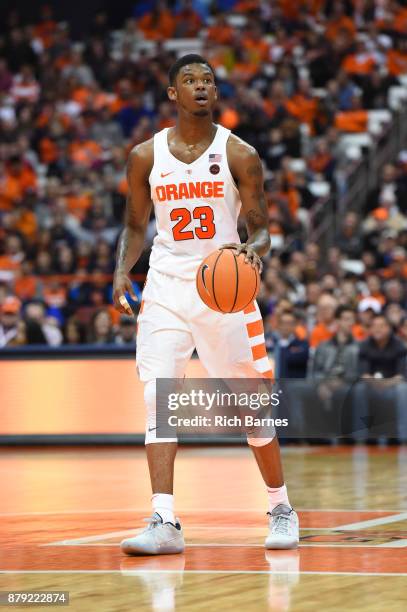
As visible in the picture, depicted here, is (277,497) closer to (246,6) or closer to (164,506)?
(164,506)

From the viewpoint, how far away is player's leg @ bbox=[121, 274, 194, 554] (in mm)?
7156

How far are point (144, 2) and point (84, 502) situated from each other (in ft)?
71.6

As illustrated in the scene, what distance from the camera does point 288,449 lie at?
49.9 feet

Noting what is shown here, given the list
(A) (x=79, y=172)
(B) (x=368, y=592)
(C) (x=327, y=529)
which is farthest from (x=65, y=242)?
(B) (x=368, y=592)

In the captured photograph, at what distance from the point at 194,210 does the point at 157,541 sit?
177 centimetres

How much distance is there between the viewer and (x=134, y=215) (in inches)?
302

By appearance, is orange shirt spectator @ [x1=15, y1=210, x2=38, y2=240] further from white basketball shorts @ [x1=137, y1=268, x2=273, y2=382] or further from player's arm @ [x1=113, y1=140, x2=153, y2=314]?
white basketball shorts @ [x1=137, y1=268, x2=273, y2=382]

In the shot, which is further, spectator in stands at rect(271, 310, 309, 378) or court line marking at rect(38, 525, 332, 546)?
spectator in stands at rect(271, 310, 309, 378)

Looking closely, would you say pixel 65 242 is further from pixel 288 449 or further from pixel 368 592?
pixel 368 592

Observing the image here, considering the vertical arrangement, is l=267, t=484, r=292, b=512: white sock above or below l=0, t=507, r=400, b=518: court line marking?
above

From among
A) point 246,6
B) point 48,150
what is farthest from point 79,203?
point 246,6

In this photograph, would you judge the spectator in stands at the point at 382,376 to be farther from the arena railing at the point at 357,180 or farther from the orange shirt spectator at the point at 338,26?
the orange shirt spectator at the point at 338,26

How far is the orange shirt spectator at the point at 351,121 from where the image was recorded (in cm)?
2409

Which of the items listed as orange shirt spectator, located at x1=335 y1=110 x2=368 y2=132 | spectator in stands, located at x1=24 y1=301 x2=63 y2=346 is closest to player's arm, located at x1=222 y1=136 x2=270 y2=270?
spectator in stands, located at x1=24 y1=301 x2=63 y2=346
